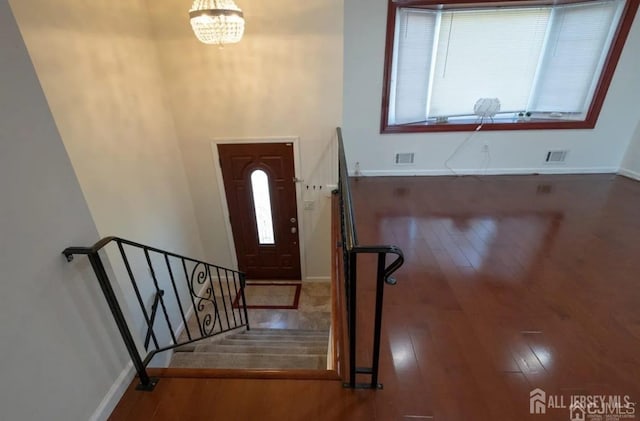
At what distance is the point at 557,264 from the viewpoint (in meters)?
2.25

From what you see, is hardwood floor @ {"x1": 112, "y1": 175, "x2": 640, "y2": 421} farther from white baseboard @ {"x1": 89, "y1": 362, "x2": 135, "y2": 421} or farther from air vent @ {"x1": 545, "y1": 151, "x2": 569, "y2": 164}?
air vent @ {"x1": 545, "y1": 151, "x2": 569, "y2": 164}

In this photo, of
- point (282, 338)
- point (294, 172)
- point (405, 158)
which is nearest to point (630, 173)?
point (405, 158)

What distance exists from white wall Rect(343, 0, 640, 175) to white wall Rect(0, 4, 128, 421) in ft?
9.74

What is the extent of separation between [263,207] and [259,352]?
Result: 1.96m

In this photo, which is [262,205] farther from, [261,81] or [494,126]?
[494,126]

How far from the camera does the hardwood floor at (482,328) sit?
4.66 ft

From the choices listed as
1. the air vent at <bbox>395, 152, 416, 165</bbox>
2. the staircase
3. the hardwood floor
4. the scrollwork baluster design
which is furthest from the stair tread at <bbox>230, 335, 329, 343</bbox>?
the air vent at <bbox>395, 152, 416, 165</bbox>

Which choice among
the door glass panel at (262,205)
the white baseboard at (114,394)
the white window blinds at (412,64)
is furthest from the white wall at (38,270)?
the white window blinds at (412,64)

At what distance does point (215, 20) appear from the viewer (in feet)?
7.77

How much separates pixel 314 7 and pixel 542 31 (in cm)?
262

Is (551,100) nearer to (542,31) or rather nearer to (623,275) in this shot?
(542,31)

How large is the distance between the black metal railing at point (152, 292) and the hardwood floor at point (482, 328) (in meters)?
0.48

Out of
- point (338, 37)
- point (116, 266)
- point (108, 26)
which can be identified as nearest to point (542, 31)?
point (338, 37)

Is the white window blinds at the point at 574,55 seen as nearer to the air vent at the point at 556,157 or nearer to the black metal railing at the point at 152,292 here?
the air vent at the point at 556,157
